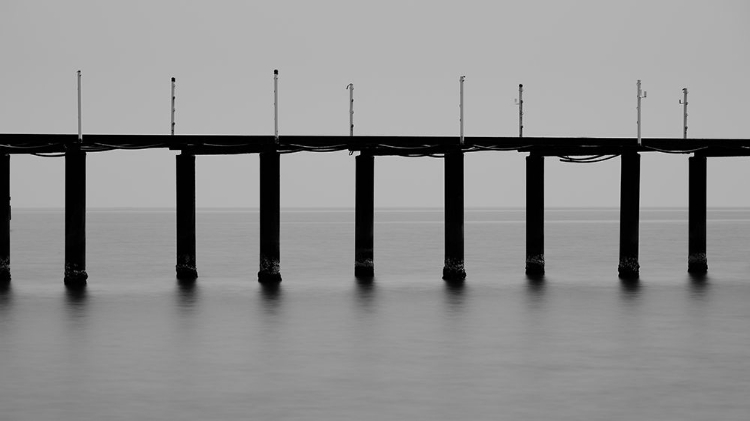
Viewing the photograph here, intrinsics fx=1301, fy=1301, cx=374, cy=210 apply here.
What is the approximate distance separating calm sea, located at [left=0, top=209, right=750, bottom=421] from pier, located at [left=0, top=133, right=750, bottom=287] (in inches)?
52.1

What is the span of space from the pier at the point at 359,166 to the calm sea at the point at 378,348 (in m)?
1.32

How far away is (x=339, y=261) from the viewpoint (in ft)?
170

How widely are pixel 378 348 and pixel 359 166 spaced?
29.4 ft

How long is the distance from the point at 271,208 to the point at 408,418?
46.1 feet

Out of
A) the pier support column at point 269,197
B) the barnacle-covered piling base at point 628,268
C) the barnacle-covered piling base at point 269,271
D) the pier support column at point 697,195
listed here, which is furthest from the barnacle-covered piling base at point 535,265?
the pier support column at point 269,197

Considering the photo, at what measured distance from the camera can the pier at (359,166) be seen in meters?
30.8

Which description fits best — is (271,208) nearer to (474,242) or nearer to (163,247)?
(163,247)

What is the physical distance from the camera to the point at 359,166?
3228 cm

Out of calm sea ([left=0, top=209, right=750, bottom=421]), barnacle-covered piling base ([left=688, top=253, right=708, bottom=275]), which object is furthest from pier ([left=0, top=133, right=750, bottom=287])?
barnacle-covered piling base ([left=688, top=253, right=708, bottom=275])

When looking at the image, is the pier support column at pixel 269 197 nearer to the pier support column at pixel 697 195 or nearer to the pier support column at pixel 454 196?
the pier support column at pixel 454 196

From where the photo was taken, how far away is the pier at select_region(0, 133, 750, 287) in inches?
1211

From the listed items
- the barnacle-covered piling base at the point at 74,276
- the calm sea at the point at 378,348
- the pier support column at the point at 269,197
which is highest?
the pier support column at the point at 269,197

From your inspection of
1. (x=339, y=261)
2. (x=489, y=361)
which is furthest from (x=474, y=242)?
(x=489, y=361)

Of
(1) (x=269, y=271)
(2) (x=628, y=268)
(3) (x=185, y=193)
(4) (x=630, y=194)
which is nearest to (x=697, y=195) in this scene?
(2) (x=628, y=268)
